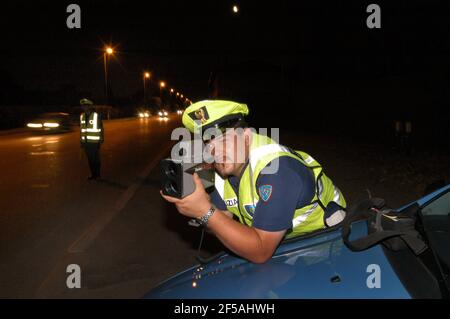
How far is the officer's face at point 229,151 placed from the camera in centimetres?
234

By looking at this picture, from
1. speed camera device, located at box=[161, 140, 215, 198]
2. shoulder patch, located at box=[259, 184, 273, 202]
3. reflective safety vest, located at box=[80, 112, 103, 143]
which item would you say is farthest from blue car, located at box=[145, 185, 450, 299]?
reflective safety vest, located at box=[80, 112, 103, 143]

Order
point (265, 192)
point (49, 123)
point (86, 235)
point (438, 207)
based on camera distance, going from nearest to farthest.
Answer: point (265, 192)
point (438, 207)
point (86, 235)
point (49, 123)

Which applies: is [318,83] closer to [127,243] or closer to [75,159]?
[75,159]

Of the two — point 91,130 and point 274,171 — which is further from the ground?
point 274,171

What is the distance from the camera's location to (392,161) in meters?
11.9

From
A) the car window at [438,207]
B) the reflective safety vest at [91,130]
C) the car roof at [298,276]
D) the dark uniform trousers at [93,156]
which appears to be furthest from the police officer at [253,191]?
the reflective safety vest at [91,130]

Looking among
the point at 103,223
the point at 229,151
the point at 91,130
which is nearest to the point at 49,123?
the point at 91,130

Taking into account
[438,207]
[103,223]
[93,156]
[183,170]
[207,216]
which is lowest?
[103,223]

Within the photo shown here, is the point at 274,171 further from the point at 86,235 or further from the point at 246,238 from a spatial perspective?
the point at 86,235

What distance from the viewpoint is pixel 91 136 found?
1053 cm

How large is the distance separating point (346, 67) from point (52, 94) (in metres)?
114

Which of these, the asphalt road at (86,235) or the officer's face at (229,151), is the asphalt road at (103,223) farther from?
the officer's face at (229,151)

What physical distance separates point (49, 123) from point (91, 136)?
19.6 metres
